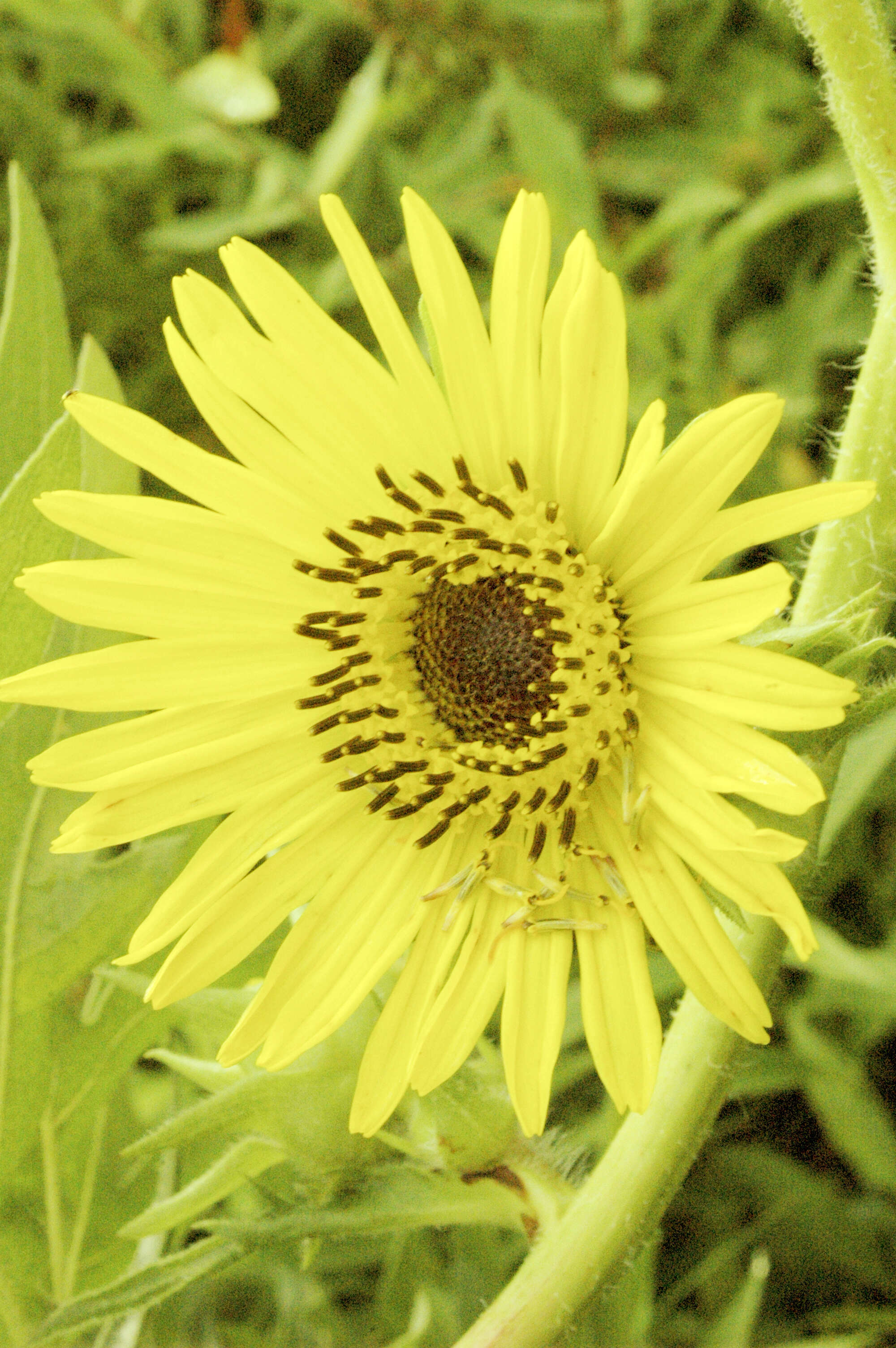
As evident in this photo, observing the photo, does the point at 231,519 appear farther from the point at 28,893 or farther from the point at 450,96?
the point at 450,96

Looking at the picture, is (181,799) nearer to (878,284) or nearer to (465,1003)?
(465,1003)

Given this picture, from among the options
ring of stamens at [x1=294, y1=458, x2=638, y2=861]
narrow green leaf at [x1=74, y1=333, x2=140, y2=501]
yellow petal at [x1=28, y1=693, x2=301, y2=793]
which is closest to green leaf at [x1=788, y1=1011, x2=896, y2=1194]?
ring of stamens at [x1=294, y1=458, x2=638, y2=861]

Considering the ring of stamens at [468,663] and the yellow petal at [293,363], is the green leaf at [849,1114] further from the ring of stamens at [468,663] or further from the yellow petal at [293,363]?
the yellow petal at [293,363]

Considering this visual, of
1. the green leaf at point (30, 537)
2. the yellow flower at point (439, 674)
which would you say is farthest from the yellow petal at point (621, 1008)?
the green leaf at point (30, 537)

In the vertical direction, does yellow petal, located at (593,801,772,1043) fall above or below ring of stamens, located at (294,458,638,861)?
below

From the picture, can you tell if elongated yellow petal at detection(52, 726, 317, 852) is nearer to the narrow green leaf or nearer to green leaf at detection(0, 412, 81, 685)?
green leaf at detection(0, 412, 81, 685)

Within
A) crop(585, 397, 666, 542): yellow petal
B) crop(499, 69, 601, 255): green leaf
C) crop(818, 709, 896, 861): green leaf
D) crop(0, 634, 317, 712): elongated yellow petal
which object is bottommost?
crop(818, 709, 896, 861): green leaf

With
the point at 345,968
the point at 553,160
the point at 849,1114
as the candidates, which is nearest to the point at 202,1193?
the point at 345,968
